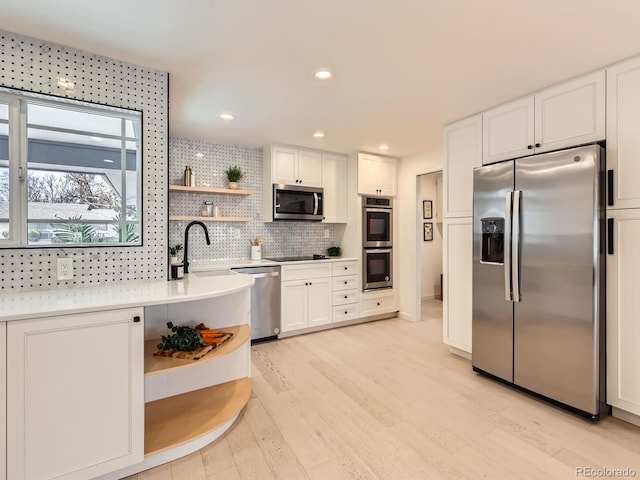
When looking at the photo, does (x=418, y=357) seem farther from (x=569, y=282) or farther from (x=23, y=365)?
(x=23, y=365)

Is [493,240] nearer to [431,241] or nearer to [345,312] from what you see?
[345,312]

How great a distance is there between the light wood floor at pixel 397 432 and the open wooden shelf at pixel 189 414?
0.13m

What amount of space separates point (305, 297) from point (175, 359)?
226 centimetres

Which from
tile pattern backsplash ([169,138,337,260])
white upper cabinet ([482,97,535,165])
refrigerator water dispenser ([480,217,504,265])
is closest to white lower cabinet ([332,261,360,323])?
tile pattern backsplash ([169,138,337,260])

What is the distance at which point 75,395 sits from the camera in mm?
1442

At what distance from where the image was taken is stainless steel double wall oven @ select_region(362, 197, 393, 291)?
4.42 m

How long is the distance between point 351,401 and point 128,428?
1.48m

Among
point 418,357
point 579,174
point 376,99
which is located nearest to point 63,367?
point 376,99

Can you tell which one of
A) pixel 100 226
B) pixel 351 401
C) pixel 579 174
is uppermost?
pixel 579 174

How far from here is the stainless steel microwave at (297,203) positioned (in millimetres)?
3954

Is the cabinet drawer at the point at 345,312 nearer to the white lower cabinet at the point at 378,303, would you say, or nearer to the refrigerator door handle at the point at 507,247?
the white lower cabinet at the point at 378,303

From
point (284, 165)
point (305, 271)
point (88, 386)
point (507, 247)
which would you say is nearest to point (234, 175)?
point (284, 165)

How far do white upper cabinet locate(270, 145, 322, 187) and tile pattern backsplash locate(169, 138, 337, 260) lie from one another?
35 centimetres

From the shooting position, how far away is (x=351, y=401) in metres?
2.37
